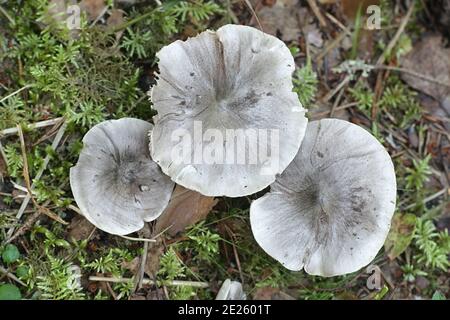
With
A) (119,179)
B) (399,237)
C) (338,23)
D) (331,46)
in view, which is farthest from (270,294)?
(338,23)

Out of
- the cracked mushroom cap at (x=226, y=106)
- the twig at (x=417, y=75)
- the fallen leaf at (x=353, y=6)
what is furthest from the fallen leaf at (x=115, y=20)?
the twig at (x=417, y=75)

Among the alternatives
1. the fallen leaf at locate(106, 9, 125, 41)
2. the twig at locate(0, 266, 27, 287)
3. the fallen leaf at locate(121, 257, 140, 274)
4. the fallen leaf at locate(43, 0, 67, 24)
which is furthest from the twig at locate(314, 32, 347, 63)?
the twig at locate(0, 266, 27, 287)

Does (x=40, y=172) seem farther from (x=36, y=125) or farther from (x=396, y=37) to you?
(x=396, y=37)

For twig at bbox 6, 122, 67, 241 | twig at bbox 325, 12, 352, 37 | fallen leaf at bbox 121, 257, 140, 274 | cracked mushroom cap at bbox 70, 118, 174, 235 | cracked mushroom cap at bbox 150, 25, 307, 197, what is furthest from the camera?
twig at bbox 325, 12, 352, 37

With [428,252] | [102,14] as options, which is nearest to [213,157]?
[102,14]

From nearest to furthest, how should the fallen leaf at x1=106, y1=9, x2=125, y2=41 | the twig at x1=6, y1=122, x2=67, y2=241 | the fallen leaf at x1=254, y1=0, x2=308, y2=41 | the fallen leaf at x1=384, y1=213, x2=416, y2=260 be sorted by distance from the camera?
the twig at x1=6, y1=122, x2=67, y2=241
the fallen leaf at x1=106, y1=9, x2=125, y2=41
the fallen leaf at x1=384, y1=213, x2=416, y2=260
the fallen leaf at x1=254, y1=0, x2=308, y2=41

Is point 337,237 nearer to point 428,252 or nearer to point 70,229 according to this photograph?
point 428,252

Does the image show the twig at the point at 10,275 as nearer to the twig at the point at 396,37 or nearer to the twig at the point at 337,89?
the twig at the point at 337,89

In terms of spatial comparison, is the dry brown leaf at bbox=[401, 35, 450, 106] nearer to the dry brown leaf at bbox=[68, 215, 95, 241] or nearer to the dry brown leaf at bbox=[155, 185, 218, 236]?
the dry brown leaf at bbox=[155, 185, 218, 236]
